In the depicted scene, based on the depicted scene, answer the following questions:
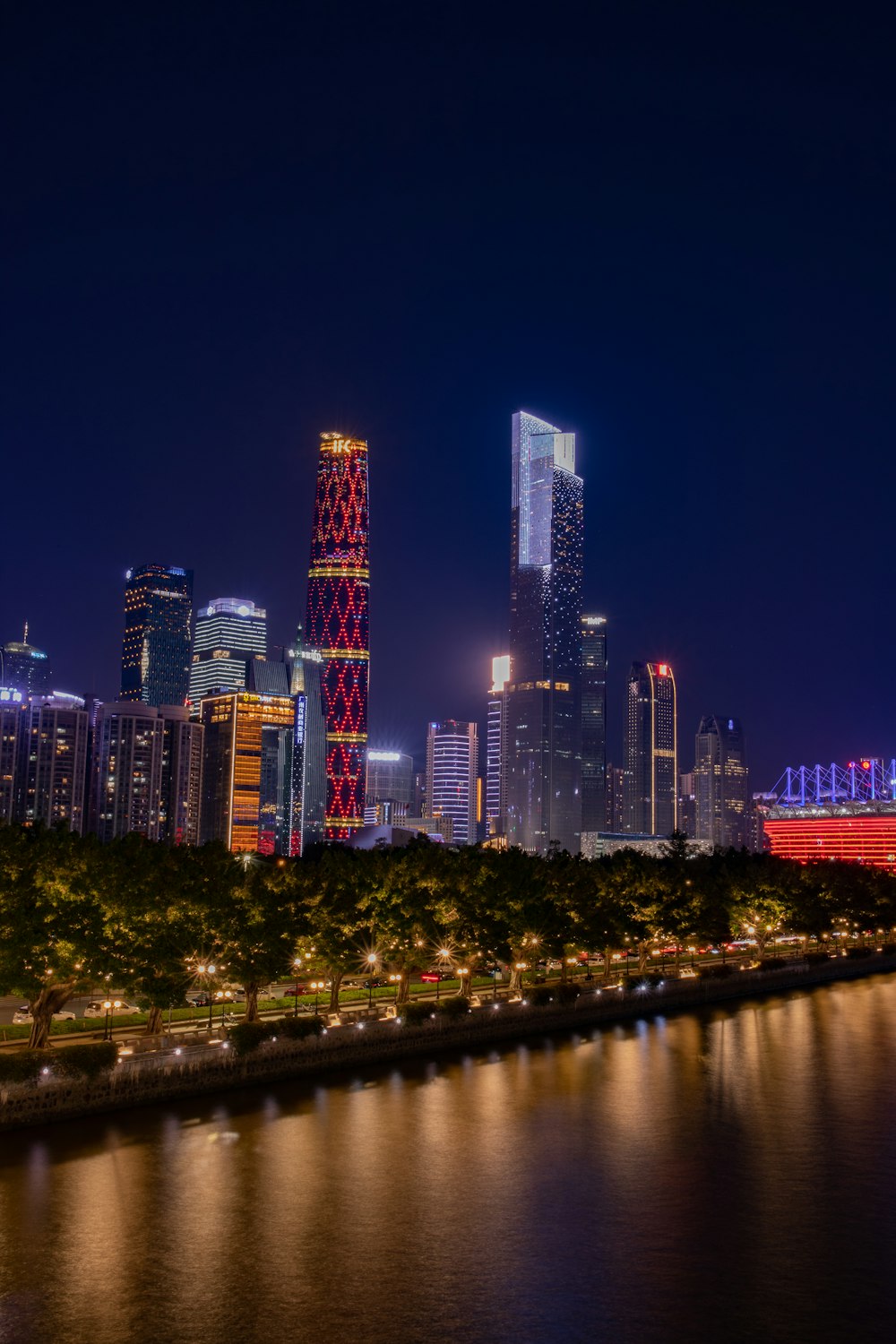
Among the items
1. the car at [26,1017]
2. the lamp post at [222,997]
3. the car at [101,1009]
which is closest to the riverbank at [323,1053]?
the lamp post at [222,997]

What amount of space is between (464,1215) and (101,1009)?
36.4 metres

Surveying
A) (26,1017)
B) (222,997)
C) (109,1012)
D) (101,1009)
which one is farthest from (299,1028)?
(222,997)

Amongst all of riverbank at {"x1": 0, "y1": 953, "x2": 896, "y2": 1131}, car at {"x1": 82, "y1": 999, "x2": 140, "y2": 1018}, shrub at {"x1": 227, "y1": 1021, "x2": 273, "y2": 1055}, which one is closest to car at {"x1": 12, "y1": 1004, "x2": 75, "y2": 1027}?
car at {"x1": 82, "y1": 999, "x2": 140, "y2": 1018}

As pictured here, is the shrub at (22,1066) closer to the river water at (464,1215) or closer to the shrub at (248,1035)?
the river water at (464,1215)

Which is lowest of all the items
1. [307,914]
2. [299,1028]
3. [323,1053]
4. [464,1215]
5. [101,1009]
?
[464,1215]

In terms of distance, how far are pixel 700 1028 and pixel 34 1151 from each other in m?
51.7

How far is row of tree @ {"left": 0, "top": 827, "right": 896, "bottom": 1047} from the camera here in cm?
5822

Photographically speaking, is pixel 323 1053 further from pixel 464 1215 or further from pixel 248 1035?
pixel 464 1215

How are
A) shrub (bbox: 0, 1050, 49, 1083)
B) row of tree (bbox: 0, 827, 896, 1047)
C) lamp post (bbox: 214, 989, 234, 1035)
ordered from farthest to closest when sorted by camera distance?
lamp post (bbox: 214, 989, 234, 1035), row of tree (bbox: 0, 827, 896, 1047), shrub (bbox: 0, 1050, 49, 1083)

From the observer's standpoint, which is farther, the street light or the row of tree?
the street light

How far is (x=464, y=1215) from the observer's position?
4150cm

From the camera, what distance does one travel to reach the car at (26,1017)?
6638cm

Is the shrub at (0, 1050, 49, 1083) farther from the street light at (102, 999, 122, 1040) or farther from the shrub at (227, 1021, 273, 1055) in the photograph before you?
the shrub at (227, 1021, 273, 1055)

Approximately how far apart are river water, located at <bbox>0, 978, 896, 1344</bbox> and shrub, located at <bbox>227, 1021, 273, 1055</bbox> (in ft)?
7.58
